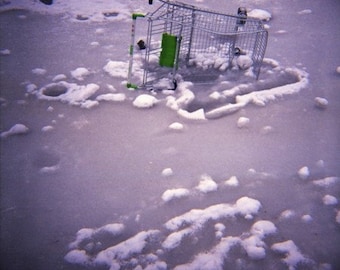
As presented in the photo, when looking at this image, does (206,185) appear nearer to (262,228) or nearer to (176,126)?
(262,228)

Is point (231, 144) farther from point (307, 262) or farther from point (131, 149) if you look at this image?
point (307, 262)

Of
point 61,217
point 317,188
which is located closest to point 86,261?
point 61,217

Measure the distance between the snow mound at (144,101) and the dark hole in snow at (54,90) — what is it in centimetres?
86

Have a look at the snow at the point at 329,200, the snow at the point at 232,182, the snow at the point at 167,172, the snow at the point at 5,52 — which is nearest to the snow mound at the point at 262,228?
the snow at the point at 232,182

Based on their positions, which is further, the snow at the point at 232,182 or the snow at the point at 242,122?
the snow at the point at 242,122

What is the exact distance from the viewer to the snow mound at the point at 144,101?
137 inches

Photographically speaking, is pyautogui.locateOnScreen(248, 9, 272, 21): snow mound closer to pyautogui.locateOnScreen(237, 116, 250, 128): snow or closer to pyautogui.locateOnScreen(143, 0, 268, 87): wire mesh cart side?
pyautogui.locateOnScreen(143, 0, 268, 87): wire mesh cart side

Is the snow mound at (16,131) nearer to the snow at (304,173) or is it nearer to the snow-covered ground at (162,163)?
the snow-covered ground at (162,163)

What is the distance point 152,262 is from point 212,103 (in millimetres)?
2062

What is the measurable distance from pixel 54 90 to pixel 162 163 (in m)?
1.68

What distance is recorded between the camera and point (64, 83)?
373cm

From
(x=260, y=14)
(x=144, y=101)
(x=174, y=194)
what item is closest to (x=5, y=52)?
(x=144, y=101)

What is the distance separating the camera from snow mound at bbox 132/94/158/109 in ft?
11.5

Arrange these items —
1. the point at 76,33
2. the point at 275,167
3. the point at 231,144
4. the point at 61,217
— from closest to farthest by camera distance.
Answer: the point at 61,217
the point at 275,167
the point at 231,144
the point at 76,33
